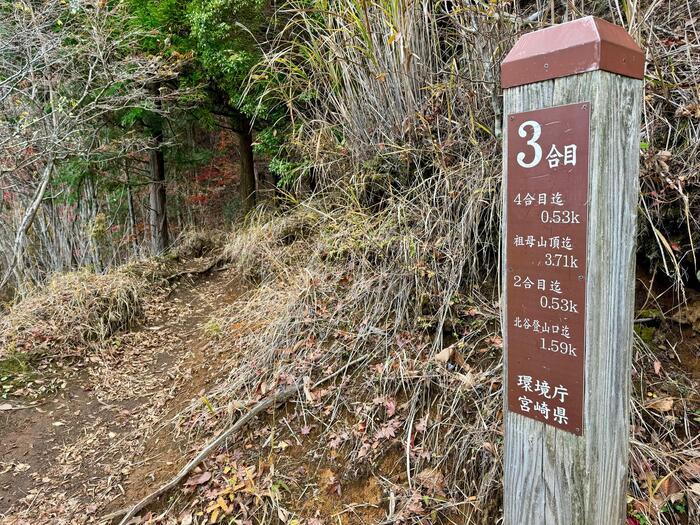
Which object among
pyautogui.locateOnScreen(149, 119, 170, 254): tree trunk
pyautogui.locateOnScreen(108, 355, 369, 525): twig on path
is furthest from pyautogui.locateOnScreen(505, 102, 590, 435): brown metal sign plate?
pyautogui.locateOnScreen(149, 119, 170, 254): tree trunk

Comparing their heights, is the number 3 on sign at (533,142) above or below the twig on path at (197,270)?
above

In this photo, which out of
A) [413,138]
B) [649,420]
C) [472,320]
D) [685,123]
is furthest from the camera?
[413,138]

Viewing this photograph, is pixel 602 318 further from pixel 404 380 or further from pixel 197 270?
pixel 197 270

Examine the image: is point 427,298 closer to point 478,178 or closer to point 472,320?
point 472,320

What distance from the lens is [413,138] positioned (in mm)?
3355

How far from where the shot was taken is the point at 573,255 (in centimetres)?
122

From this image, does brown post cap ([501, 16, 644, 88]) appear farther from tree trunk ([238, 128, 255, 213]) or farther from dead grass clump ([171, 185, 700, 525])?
tree trunk ([238, 128, 255, 213])

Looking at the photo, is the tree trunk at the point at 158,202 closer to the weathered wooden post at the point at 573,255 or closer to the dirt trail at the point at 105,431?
the dirt trail at the point at 105,431

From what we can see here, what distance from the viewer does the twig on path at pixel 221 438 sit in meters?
2.57

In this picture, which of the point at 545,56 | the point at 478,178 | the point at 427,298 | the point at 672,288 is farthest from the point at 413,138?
the point at 545,56

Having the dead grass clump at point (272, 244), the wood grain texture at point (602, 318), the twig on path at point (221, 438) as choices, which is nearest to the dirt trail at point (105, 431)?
the twig on path at point (221, 438)

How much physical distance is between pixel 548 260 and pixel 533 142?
35 cm

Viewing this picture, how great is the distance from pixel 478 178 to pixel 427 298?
32.4 inches

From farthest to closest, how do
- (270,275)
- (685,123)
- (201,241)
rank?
(201,241)
(270,275)
(685,123)
